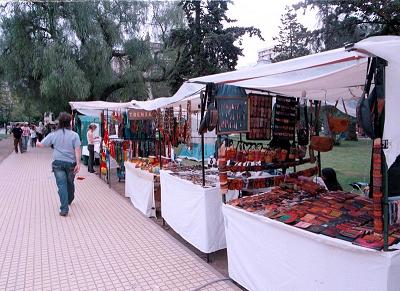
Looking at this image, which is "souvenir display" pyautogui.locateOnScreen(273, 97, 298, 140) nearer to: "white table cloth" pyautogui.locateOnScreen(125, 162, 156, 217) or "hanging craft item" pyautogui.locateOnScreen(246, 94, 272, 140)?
"hanging craft item" pyautogui.locateOnScreen(246, 94, 272, 140)

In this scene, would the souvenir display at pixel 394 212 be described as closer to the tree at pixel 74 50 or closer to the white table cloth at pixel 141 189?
the white table cloth at pixel 141 189

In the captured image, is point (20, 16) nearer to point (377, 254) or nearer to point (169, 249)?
point (169, 249)

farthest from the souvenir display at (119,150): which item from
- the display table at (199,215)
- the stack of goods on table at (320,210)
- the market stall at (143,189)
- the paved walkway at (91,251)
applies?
the stack of goods on table at (320,210)

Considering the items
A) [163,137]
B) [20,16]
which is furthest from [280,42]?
[163,137]

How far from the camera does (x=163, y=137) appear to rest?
22.8 feet

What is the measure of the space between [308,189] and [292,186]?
238mm

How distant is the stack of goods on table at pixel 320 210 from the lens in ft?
7.34

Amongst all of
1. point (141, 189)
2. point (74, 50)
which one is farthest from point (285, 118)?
point (74, 50)

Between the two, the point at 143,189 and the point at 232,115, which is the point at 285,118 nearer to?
the point at 232,115

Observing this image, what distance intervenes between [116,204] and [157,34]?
51.1ft

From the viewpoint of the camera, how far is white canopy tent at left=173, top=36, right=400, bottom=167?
5.92 ft

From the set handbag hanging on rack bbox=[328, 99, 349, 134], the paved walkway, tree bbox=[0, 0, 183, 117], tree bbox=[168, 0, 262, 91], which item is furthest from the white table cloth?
tree bbox=[168, 0, 262, 91]

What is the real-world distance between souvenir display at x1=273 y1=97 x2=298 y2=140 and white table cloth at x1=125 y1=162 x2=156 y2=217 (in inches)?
91.8

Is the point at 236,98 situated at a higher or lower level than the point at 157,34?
lower
